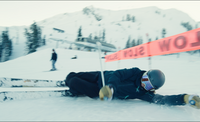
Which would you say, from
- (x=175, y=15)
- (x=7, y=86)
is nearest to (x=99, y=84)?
(x=7, y=86)

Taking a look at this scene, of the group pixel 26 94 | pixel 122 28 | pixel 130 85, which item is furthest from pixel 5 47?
pixel 122 28

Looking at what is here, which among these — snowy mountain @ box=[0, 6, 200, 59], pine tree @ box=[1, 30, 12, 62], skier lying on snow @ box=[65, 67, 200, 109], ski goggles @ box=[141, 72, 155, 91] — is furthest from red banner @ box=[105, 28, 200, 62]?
snowy mountain @ box=[0, 6, 200, 59]

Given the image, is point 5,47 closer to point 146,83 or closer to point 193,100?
point 146,83

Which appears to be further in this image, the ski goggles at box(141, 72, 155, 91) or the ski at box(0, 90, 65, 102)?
the ski at box(0, 90, 65, 102)

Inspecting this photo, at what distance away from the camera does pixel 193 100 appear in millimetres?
1487

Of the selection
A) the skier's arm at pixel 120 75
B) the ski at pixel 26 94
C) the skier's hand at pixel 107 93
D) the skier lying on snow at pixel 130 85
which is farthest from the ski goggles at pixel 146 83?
the ski at pixel 26 94

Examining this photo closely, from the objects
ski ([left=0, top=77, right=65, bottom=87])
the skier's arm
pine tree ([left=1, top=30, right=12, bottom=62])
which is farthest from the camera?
pine tree ([left=1, top=30, right=12, bottom=62])

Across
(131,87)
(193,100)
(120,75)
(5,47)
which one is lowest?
(193,100)

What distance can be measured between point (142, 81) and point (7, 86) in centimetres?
284

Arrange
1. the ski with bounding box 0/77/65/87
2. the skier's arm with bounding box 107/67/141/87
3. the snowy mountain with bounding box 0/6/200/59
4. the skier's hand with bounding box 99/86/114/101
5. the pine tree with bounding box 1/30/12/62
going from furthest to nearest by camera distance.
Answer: the snowy mountain with bounding box 0/6/200/59 → the pine tree with bounding box 1/30/12/62 → the ski with bounding box 0/77/65/87 → the skier's arm with bounding box 107/67/141/87 → the skier's hand with bounding box 99/86/114/101

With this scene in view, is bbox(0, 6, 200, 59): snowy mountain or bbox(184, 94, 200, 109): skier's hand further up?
bbox(0, 6, 200, 59): snowy mountain

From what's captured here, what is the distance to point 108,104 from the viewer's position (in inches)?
71.2

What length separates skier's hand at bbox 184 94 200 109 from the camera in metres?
1.47

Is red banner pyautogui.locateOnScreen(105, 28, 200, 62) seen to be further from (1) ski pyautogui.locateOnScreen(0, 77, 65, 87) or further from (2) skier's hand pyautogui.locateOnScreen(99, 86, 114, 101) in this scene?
(1) ski pyautogui.locateOnScreen(0, 77, 65, 87)
